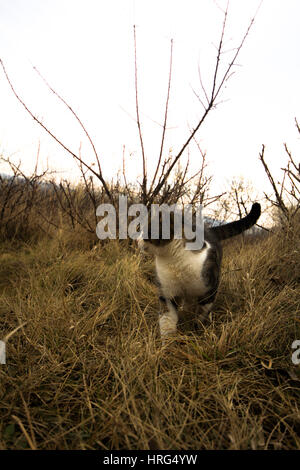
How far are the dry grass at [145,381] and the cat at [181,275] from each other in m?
0.15

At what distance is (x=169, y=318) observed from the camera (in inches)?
71.2

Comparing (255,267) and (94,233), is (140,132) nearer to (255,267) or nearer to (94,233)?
(94,233)

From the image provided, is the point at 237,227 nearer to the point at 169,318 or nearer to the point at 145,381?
the point at 169,318

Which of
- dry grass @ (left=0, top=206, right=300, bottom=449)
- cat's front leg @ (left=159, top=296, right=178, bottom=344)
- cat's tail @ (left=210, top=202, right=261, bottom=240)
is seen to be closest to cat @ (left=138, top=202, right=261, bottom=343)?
cat's front leg @ (left=159, top=296, right=178, bottom=344)

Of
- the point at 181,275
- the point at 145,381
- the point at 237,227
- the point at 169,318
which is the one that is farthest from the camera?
the point at 237,227

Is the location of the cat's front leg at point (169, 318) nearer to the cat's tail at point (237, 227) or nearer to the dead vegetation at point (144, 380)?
the dead vegetation at point (144, 380)

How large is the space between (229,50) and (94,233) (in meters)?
2.30

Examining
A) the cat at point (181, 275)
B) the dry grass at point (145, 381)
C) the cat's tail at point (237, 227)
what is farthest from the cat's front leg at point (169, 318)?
the cat's tail at point (237, 227)

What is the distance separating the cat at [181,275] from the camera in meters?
1.68

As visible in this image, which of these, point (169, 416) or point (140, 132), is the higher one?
point (140, 132)

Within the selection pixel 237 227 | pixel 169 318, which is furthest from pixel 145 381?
pixel 237 227

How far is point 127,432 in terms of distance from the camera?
84 cm

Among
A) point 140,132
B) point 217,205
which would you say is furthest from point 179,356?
point 217,205

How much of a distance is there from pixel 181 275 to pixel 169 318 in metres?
0.31
